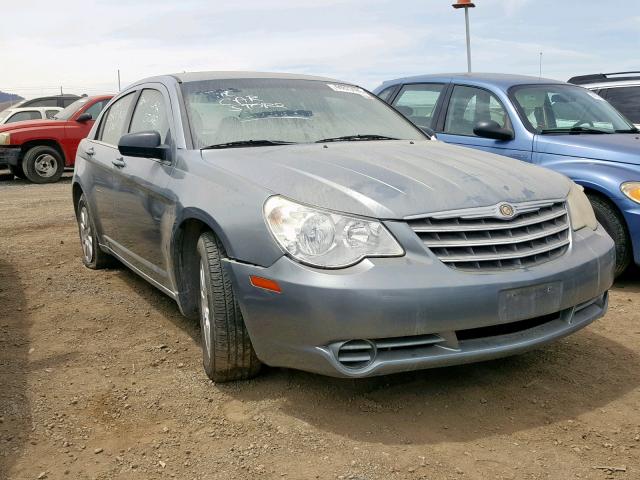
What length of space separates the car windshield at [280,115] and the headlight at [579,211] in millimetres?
1133

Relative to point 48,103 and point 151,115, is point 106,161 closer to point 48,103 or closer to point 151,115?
point 151,115

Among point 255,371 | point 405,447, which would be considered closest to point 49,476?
point 255,371

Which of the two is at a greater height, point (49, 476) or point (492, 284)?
point (492, 284)

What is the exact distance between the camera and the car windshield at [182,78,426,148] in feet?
13.1

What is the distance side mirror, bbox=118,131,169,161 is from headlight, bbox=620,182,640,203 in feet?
10.6

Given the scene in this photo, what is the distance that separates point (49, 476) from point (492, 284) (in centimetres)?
186

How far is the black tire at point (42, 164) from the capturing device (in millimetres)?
13484

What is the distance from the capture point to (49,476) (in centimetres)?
275

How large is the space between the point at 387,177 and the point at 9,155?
11.8 m

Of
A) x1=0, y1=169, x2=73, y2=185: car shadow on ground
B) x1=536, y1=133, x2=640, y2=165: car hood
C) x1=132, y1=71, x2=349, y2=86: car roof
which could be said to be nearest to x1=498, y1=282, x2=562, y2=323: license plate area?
x1=132, y1=71, x2=349, y2=86: car roof

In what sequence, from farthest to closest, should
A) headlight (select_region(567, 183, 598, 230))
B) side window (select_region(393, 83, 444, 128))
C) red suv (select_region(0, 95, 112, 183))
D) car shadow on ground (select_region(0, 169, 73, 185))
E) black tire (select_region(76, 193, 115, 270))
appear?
1. car shadow on ground (select_region(0, 169, 73, 185))
2. red suv (select_region(0, 95, 112, 183))
3. side window (select_region(393, 83, 444, 128))
4. black tire (select_region(76, 193, 115, 270))
5. headlight (select_region(567, 183, 598, 230))

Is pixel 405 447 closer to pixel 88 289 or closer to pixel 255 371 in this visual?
pixel 255 371

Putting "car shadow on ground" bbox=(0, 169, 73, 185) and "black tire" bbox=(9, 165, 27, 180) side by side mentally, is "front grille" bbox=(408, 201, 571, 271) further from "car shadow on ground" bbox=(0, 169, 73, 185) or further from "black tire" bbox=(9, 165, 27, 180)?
"car shadow on ground" bbox=(0, 169, 73, 185)

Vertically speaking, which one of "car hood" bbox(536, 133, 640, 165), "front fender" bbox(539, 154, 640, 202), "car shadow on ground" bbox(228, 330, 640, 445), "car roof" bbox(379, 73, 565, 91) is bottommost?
"car shadow on ground" bbox(228, 330, 640, 445)
